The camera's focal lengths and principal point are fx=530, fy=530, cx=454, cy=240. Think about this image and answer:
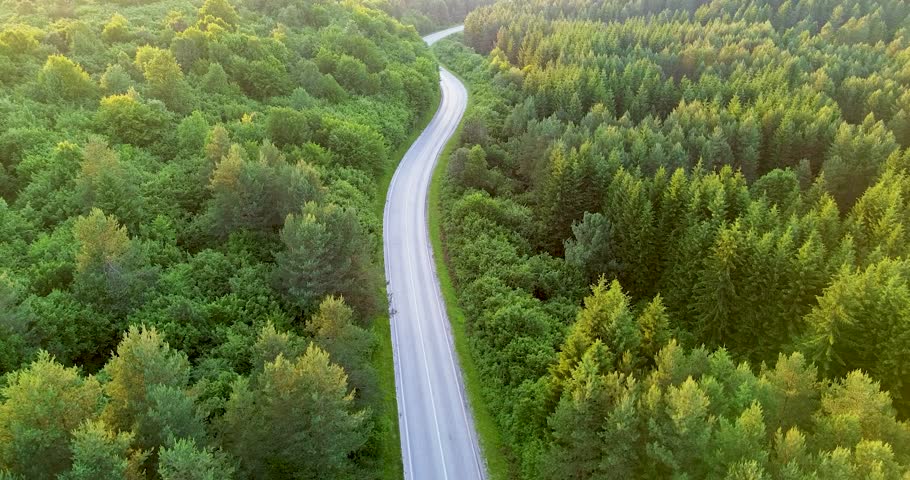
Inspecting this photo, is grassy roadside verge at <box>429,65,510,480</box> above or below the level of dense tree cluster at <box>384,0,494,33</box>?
below

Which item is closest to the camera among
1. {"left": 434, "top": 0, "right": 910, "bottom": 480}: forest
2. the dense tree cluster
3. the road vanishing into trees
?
{"left": 434, "top": 0, "right": 910, "bottom": 480}: forest

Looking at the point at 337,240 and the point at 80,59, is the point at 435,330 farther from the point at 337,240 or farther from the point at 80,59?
the point at 80,59

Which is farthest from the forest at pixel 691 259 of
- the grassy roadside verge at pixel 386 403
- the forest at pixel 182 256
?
the forest at pixel 182 256

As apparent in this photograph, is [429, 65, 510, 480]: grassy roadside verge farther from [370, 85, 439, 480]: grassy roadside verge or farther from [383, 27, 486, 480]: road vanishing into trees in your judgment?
[370, 85, 439, 480]: grassy roadside verge

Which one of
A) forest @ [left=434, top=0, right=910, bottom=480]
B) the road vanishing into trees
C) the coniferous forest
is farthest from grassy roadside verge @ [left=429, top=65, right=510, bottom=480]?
forest @ [left=434, top=0, right=910, bottom=480]

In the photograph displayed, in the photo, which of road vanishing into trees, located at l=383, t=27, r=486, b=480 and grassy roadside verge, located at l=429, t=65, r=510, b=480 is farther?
grassy roadside verge, located at l=429, t=65, r=510, b=480

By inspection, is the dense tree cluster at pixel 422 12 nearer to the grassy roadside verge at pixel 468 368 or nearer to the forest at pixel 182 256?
the forest at pixel 182 256

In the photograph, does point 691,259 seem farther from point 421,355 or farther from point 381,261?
point 381,261
